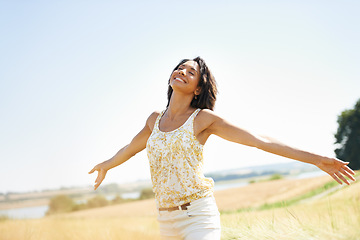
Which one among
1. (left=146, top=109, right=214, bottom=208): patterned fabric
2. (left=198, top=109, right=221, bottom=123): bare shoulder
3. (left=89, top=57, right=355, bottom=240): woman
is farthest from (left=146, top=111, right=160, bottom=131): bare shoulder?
(left=198, top=109, right=221, bottom=123): bare shoulder

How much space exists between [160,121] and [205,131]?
1.74 feet

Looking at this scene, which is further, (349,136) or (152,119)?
(349,136)

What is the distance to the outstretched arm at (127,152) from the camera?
13.0 feet

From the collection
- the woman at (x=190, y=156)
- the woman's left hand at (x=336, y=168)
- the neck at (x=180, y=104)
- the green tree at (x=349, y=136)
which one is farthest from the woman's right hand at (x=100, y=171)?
the green tree at (x=349, y=136)

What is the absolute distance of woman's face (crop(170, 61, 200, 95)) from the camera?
345 centimetres

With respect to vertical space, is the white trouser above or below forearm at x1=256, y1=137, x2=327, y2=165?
below

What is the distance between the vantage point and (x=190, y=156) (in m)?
3.09

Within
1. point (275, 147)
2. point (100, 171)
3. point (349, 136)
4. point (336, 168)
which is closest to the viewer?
point (336, 168)

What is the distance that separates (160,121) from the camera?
142 inches

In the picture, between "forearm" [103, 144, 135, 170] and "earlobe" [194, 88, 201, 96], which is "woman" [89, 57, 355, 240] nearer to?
"earlobe" [194, 88, 201, 96]

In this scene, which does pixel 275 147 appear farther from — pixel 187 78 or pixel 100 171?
pixel 100 171

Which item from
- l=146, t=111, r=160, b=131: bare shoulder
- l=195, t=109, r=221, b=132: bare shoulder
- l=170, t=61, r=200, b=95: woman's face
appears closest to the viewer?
l=195, t=109, r=221, b=132: bare shoulder

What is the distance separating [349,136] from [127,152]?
1909 cm

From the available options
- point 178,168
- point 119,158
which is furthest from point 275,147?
point 119,158
